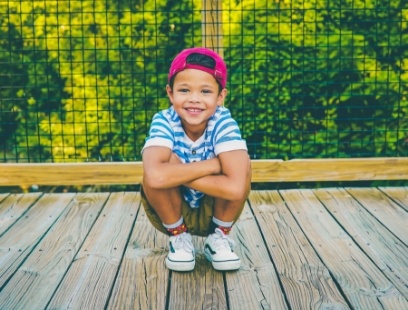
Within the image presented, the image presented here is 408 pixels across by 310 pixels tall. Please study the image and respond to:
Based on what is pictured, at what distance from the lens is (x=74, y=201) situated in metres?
3.69

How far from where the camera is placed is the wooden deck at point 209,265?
7.55 feet

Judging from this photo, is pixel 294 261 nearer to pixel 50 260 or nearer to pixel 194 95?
pixel 194 95

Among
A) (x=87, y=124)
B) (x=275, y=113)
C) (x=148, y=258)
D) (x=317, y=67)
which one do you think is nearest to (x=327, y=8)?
(x=317, y=67)

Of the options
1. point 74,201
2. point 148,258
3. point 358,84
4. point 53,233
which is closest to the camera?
point 148,258

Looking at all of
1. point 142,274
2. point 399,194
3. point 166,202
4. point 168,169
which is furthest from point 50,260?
point 399,194

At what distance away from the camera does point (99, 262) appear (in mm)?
2678

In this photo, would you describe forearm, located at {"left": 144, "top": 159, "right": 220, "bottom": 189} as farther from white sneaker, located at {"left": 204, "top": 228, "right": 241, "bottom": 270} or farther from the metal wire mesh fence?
the metal wire mesh fence

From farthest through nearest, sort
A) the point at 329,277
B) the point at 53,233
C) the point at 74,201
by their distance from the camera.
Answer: the point at 74,201 → the point at 53,233 → the point at 329,277

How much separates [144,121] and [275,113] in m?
0.72

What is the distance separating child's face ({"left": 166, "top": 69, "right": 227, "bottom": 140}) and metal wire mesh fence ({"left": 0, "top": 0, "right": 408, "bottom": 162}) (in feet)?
4.22

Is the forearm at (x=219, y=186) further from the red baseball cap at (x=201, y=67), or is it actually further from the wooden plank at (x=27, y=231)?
the wooden plank at (x=27, y=231)

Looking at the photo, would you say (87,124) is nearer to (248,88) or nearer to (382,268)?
(248,88)

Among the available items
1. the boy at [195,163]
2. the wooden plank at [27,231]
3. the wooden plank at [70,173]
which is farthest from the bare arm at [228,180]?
the wooden plank at [70,173]

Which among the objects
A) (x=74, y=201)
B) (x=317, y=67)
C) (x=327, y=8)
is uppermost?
(x=327, y=8)
